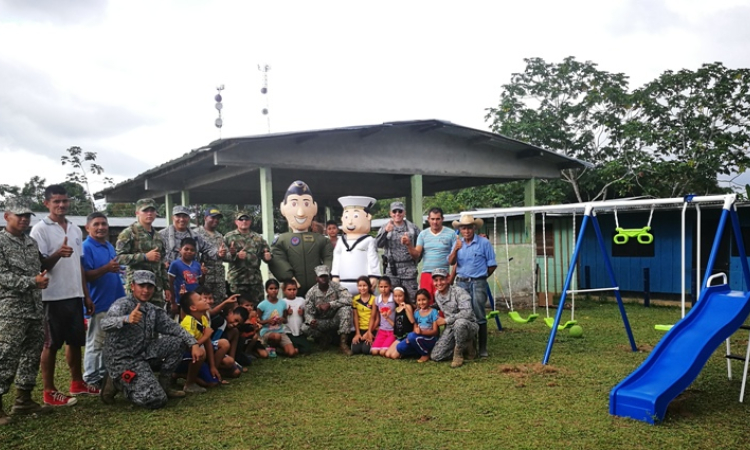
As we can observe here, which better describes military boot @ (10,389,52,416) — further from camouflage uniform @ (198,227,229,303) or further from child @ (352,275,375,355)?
child @ (352,275,375,355)

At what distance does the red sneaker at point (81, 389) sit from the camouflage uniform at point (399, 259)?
3777 millimetres

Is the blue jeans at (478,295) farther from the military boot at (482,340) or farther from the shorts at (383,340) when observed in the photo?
the shorts at (383,340)

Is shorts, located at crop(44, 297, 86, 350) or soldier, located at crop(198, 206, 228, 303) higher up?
soldier, located at crop(198, 206, 228, 303)

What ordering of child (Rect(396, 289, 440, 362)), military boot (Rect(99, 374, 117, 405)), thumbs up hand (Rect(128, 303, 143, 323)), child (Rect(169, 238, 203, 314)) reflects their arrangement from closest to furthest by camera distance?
thumbs up hand (Rect(128, 303, 143, 323)) → military boot (Rect(99, 374, 117, 405)) → child (Rect(169, 238, 203, 314)) → child (Rect(396, 289, 440, 362))

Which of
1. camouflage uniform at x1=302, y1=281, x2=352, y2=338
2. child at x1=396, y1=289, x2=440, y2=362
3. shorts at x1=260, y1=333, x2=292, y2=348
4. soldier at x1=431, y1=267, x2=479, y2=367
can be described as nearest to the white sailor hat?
camouflage uniform at x1=302, y1=281, x2=352, y2=338

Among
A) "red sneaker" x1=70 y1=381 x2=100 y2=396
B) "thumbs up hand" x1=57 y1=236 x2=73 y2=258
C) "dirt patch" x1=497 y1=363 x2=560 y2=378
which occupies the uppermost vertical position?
"thumbs up hand" x1=57 y1=236 x2=73 y2=258

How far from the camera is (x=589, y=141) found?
18953mm

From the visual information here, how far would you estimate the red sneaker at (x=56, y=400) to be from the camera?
491 cm

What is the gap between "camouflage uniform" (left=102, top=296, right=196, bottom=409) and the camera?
4863 mm

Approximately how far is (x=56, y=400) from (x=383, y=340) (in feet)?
11.7

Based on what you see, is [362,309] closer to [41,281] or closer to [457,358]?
[457,358]

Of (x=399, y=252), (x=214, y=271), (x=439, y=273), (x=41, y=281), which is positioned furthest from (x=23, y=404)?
(x=399, y=252)

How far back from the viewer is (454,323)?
657cm

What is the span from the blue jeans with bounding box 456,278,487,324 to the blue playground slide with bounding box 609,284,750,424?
2272mm
